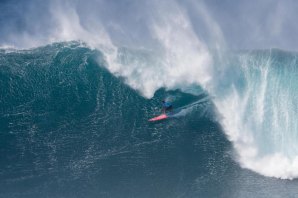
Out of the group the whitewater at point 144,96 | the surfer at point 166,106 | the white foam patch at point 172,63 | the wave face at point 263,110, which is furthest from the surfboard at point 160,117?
the wave face at point 263,110

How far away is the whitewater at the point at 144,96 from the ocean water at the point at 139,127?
0.07 meters

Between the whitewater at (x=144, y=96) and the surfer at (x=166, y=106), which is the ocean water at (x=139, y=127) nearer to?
the whitewater at (x=144, y=96)

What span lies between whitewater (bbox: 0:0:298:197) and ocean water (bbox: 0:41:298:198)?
7 cm

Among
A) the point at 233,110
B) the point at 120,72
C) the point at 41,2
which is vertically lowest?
the point at 233,110

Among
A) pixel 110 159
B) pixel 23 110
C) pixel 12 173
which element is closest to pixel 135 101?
pixel 110 159

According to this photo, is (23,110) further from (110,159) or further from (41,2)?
(41,2)

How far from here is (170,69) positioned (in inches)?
1148

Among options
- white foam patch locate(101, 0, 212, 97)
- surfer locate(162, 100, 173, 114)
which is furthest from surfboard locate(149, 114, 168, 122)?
white foam patch locate(101, 0, 212, 97)

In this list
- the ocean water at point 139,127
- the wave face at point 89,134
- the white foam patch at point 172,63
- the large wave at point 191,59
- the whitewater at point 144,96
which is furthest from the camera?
the white foam patch at point 172,63

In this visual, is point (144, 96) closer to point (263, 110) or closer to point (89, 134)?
point (89, 134)

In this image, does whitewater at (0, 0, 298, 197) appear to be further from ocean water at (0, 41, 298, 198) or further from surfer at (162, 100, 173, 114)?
surfer at (162, 100, 173, 114)

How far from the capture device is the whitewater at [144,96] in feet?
79.6

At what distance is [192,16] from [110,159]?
38.6ft

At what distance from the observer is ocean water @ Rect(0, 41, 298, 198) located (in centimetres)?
2353
